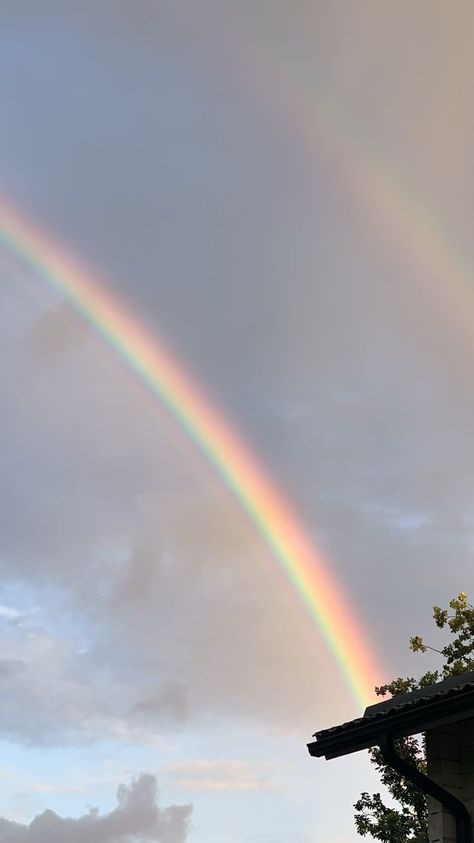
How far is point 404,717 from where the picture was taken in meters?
9.55

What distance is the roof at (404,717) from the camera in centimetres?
902

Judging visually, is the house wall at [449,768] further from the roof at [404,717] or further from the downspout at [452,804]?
the roof at [404,717]

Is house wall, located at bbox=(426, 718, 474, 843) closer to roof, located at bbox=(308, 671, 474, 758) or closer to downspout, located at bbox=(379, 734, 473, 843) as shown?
downspout, located at bbox=(379, 734, 473, 843)

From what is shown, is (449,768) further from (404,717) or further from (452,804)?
(404,717)

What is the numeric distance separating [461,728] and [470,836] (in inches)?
45.9

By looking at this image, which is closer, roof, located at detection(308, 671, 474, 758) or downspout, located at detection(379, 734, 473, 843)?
roof, located at detection(308, 671, 474, 758)

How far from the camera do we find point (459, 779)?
32.0ft

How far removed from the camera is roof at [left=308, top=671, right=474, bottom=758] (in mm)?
9016

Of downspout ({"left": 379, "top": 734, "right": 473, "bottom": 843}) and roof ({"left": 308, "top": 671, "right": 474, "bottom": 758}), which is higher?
roof ({"left": 308, "top": 671, "right": 474, "bottom": 758})

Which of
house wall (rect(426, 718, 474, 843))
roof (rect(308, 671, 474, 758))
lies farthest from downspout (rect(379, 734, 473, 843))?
roof (rect(308, 671, 474, 758))

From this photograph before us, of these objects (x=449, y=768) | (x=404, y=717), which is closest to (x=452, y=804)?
(x=449, y=768)

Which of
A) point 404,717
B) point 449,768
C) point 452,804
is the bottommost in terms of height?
point 452,804

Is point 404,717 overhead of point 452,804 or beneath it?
overhead

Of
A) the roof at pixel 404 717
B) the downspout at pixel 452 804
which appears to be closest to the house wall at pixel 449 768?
the downspout at pixel 452 804
